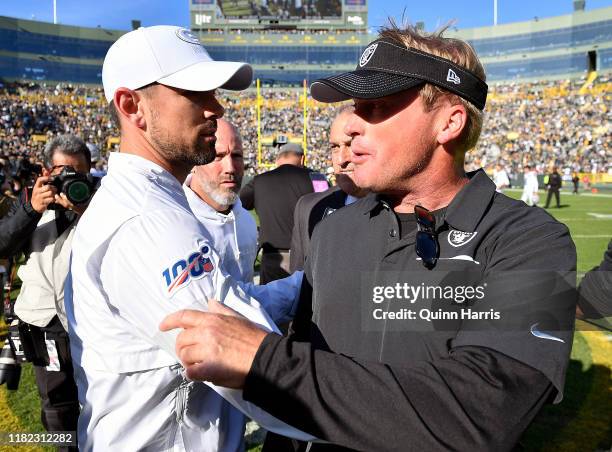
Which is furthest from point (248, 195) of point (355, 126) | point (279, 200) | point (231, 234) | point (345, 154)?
point (355, 126)

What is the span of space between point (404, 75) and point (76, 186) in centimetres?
250

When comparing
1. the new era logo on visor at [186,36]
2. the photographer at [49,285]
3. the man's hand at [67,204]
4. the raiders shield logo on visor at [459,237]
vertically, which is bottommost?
the photographer at [49,285]

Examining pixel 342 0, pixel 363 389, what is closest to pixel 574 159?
pixel 342 0

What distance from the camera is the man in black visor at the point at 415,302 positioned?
1111 mm

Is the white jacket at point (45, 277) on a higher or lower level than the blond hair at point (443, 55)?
lower

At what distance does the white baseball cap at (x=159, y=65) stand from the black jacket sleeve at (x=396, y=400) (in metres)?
1.02

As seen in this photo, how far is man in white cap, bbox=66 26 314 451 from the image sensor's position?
133 centimetres

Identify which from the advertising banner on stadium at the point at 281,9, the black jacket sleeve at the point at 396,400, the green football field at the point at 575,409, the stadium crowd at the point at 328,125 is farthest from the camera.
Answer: the advertising banner on stadium at the point at 281,9

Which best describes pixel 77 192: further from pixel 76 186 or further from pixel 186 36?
pixel 186 36

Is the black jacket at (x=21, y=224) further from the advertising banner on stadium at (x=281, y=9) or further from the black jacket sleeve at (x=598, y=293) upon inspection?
the advertising banner on stadium at (x=281, y=9)

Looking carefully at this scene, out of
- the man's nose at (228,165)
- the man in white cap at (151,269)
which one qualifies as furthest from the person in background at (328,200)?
the man in white cap at (151,269)

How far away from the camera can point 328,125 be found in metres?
54.3

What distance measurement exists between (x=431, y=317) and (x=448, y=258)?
167 mm

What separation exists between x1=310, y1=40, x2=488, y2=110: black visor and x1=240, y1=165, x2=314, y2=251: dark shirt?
409 centimetres
